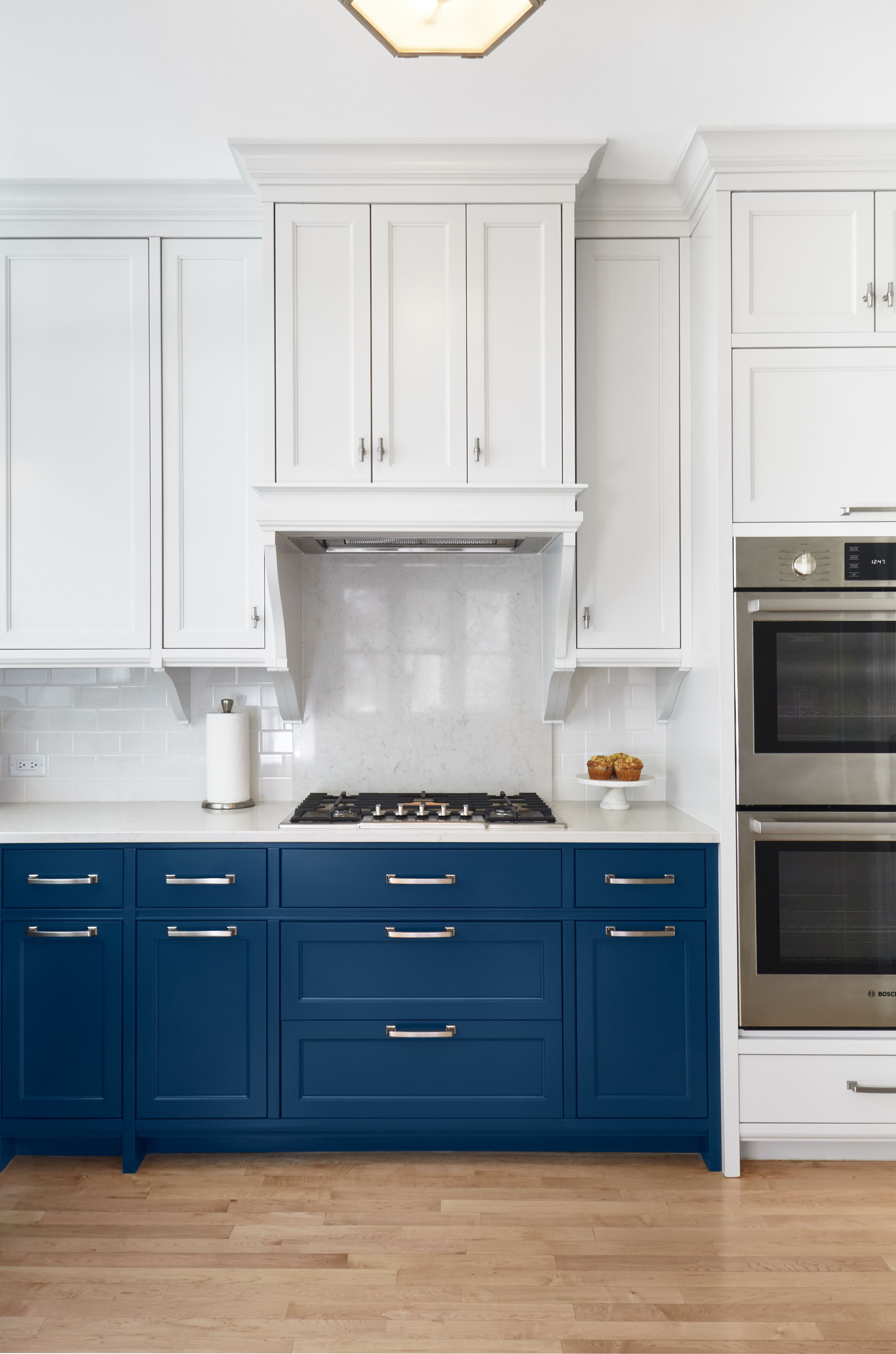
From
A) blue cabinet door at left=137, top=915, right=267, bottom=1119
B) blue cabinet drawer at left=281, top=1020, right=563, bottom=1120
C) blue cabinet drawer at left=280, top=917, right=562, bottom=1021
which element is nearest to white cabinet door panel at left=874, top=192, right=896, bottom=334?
blue cabinet drawer at left=280, top=917, right=562, bottom=1021

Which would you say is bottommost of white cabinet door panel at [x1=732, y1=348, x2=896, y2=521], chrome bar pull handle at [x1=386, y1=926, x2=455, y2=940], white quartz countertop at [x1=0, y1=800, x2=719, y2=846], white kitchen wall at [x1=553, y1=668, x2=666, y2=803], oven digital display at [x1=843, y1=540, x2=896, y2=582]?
chrome bar pull handle at [x1=386, y1=926, x2=455, y2=940]

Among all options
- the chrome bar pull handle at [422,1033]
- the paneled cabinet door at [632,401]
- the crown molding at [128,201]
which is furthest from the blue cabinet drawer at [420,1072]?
the crown molding at [128,201]

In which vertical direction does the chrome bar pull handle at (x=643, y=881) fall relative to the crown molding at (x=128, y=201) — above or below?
below

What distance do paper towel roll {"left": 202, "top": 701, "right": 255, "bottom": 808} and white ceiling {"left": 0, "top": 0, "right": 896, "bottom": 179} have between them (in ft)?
5.48

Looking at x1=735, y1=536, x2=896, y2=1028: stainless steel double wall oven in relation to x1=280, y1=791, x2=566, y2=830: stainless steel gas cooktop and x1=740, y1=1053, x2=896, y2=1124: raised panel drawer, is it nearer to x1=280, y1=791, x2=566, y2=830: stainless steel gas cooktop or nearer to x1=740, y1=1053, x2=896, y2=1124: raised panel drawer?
x1=740, y1=1053, x2=896, y2=1124: raised panel drawer

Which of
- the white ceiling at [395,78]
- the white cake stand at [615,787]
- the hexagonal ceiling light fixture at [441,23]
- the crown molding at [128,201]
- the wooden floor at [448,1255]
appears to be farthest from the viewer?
the white cake stand at [615,787]

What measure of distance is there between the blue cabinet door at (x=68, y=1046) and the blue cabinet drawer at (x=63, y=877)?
11 cm

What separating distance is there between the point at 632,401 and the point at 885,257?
778mm

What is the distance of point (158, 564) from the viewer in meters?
2.76

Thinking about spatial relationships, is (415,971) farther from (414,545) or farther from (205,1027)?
(414,545)

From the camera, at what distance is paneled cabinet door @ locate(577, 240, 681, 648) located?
9.05 ft

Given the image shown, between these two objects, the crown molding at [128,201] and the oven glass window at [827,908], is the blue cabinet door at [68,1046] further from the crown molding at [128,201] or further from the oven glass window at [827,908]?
the crown molding at [128,201]

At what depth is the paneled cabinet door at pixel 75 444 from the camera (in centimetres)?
274

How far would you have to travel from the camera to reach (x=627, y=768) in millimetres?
2838
